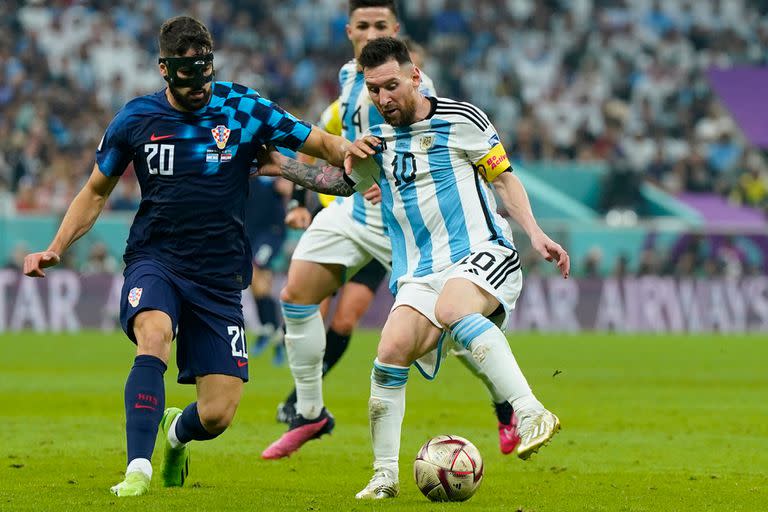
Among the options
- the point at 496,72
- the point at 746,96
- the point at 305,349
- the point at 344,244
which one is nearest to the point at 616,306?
the point at 496,72

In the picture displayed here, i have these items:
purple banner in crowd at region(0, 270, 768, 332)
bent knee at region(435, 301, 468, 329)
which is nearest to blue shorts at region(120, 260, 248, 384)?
bent knee at region(435, 301, 468, 329)

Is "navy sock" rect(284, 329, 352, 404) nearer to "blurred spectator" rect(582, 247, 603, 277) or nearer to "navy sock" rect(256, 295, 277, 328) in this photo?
"navy sock" rect(256, 295, 277, 328)

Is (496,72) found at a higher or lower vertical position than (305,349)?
higher

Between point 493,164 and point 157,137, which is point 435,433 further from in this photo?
point 157,137

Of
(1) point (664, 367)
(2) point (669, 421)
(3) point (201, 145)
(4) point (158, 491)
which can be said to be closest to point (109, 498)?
(4) point (158, 491)

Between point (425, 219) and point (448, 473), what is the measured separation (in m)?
1.31

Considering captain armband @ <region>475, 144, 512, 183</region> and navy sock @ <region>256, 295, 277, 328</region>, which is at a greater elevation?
captain armband @ <region>475, 144, 512, 183</region>

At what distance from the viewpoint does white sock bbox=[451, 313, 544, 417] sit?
6.33m

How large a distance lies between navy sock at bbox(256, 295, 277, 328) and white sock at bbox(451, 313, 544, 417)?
1021 cm

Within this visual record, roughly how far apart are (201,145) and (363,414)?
180 inches

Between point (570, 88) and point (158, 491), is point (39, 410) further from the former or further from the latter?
point (570, 88)

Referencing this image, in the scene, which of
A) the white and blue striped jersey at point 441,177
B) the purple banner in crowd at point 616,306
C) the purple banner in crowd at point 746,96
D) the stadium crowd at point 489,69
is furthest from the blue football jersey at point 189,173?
the purple banner in crowd at point 746,96

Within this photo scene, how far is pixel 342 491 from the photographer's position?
→ 6734mm

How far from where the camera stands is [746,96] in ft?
96.9
